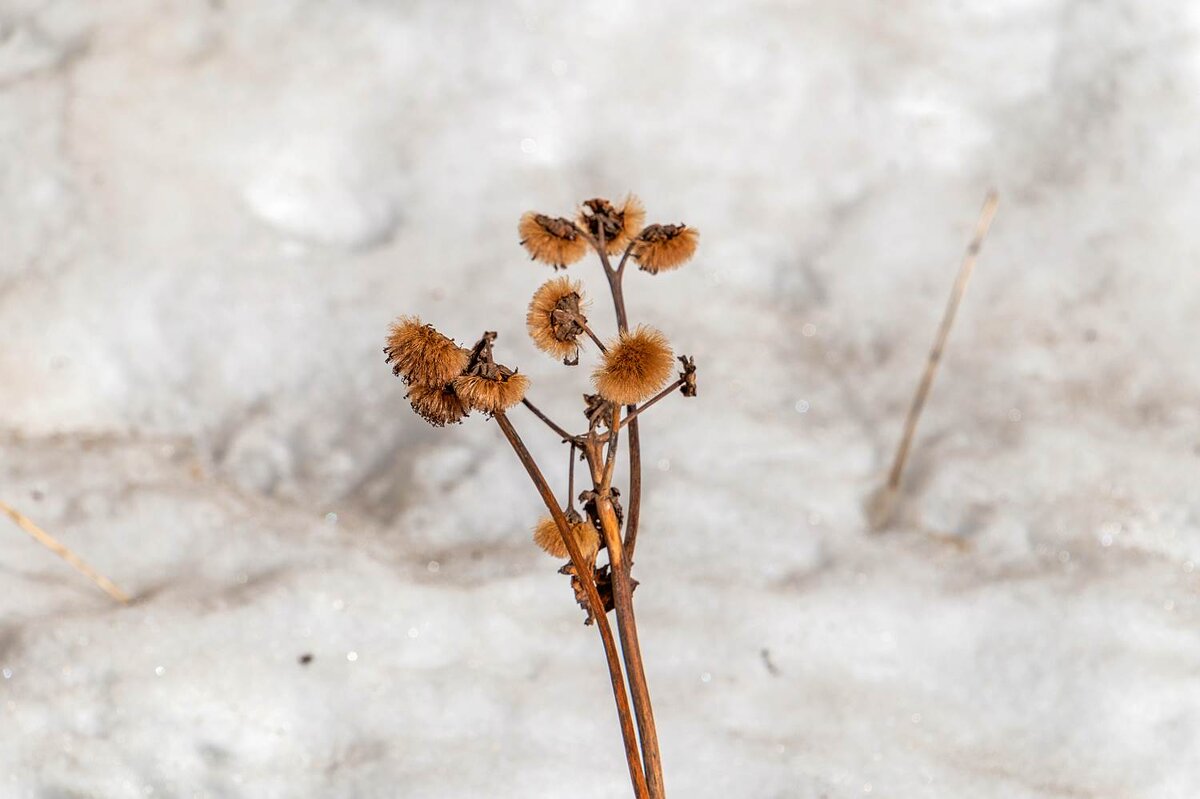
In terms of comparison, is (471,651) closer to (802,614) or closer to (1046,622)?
(802,614)

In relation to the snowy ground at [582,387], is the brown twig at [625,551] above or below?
below

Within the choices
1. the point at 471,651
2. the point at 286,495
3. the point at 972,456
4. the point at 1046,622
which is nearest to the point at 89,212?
the point at 286,495

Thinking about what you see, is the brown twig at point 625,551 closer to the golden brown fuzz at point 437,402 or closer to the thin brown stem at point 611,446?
the thin brown stem at point 611,446

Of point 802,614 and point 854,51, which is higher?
point 854,51

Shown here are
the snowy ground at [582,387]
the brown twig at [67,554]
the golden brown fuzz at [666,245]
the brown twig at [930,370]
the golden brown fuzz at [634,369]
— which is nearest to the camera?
the golden brown fuzz at [634,369]

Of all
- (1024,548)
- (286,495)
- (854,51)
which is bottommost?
(1024,548)

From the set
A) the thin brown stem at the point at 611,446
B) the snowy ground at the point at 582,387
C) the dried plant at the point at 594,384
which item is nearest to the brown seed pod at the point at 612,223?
the dried plant at the point at 594,384
